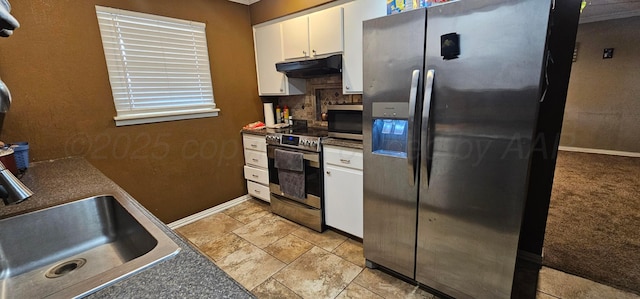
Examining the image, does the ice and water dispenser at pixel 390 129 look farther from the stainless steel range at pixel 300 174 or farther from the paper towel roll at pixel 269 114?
the paper towel roll at pixel 269 114

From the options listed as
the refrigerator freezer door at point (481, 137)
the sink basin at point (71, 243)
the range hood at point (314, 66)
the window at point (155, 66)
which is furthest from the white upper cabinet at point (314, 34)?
the sink basin at point (71, 243)

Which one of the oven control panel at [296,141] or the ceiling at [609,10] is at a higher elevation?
the ceiling at [609,10]

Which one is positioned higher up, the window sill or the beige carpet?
the window sill

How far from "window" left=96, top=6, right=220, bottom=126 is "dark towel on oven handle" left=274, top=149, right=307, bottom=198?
92cm

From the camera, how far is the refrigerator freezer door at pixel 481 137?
123cm

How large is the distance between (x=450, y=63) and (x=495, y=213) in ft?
2.72

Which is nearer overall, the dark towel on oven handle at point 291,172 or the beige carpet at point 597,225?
the beige carpet at point 597,225

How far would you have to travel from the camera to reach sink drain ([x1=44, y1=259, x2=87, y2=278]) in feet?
3.06

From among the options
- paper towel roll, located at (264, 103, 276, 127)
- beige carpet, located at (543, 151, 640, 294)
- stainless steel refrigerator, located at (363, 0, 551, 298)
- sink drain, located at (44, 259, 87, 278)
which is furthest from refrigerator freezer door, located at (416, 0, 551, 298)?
paper towel roll, located at (264, 103, 276, 127)

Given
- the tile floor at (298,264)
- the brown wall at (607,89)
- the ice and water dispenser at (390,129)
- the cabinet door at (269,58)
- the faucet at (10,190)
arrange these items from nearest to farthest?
the faucet at (10,190), the ice and water dispenser at (390,129), the tile floor at (298,264), the cabinet door at (269,58), the brown wall at (607,89)

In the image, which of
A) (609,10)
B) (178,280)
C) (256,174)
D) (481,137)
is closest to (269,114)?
(256,174)

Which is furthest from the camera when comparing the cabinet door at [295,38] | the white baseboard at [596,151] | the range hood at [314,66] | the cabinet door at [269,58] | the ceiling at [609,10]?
the white baseboard at [596,151]

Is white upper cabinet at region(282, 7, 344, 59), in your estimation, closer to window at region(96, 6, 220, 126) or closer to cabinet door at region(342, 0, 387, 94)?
cabinet door at region(342, 0, 387, 94)

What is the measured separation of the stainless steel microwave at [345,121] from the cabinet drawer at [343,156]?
111 millimetres
